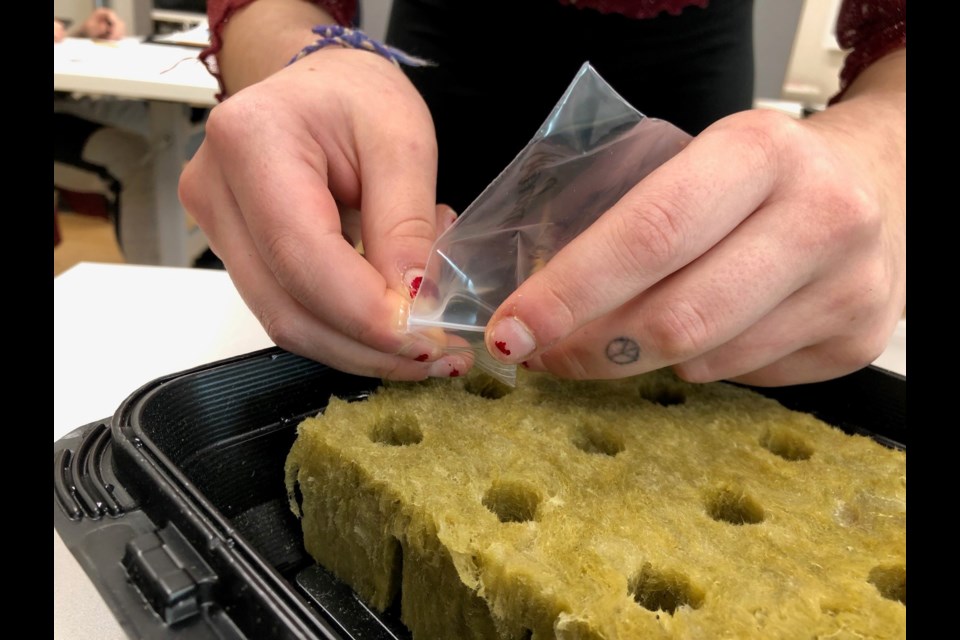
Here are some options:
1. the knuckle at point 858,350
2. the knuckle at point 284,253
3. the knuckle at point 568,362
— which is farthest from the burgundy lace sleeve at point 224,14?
the knuckle at point 858,350

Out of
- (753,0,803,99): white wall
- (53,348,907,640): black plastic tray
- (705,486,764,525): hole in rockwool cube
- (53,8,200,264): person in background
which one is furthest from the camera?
(753,0,803,99): white wall

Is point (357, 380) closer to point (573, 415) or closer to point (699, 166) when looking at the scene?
point (573, 415)

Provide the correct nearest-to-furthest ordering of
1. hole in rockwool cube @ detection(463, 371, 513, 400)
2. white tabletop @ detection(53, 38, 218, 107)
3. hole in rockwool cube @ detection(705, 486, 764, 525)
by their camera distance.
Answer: hole in rockwool cube @ detection(705, 486, 764, 525) < hole in rockwool cube @ detection(463, 371, 513, 400) < white tabletop @ detection(53, 38, 218, 107)

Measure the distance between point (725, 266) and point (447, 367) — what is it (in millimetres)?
200

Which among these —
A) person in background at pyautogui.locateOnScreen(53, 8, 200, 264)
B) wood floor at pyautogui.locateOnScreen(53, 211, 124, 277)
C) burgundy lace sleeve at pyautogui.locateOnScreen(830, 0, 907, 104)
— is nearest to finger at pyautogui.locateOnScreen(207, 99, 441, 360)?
burgundy lace sleeve at pyautogui.locateOnScreen(830, 0, 907, 104)

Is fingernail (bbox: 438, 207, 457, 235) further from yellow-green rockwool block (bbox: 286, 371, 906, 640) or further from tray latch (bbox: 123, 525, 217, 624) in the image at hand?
tray latch (bbox: 123, 525, 217, 624)

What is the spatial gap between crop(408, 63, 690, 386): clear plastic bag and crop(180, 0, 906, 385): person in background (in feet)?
0.10

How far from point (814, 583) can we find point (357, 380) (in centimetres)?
35

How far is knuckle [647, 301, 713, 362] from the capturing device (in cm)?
42

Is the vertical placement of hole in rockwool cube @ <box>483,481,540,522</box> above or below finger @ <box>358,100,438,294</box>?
below

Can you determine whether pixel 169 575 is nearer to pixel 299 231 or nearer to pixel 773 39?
pixel 299 231
